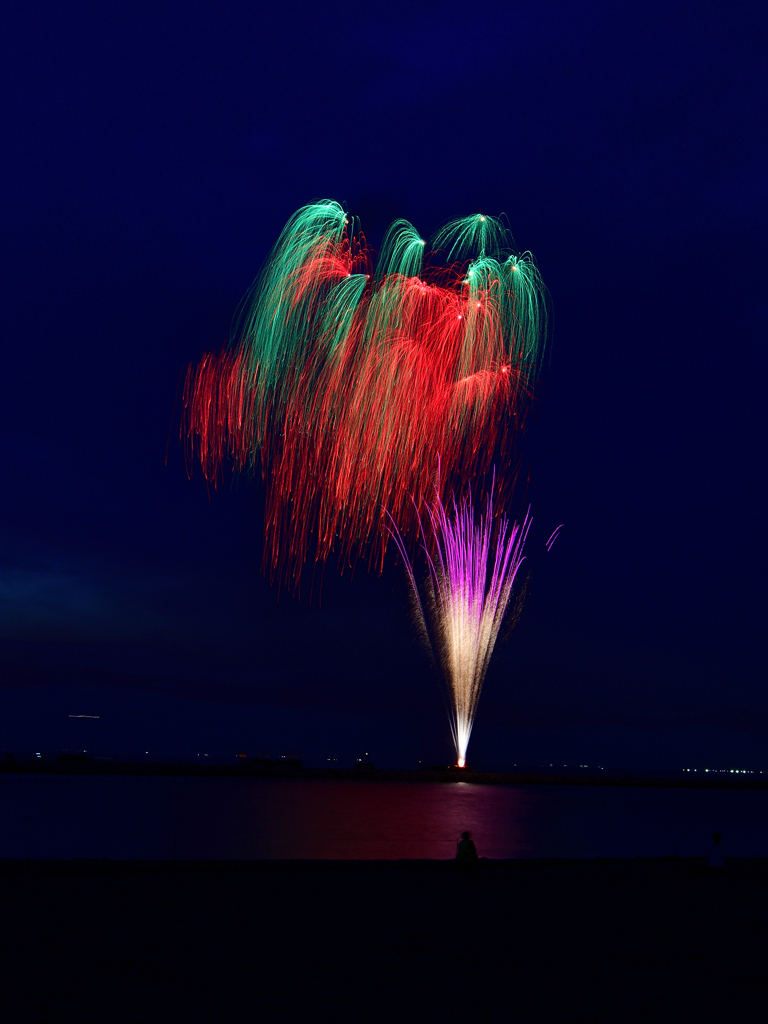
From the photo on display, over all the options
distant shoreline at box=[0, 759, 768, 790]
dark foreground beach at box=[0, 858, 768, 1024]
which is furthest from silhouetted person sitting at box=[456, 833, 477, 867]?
distant shoreline at box=[0, 759, 768, 790]

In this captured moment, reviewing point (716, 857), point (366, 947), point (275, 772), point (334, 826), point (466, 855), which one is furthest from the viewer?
point (275, 772)

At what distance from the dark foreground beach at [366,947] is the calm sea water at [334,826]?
10753mm

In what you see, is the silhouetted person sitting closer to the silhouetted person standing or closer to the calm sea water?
the silhouetted person standing

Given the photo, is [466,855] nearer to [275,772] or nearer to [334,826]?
[334,826]

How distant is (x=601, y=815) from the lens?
3602 inches

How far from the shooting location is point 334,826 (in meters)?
58.0

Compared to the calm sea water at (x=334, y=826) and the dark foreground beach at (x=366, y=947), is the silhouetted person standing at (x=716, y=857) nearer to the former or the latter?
the dark foreground beach at (x=366, y=947)

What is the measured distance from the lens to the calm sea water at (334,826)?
4462cm

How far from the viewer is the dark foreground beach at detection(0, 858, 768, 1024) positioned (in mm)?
10422

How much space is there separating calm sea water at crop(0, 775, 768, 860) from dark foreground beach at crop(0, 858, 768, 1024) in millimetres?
10753

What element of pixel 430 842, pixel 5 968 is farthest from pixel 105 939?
pixel 430 842

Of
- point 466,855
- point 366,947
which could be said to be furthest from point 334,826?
point 366,947

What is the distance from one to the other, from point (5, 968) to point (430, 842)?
40.6 metres

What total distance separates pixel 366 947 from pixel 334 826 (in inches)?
1823
